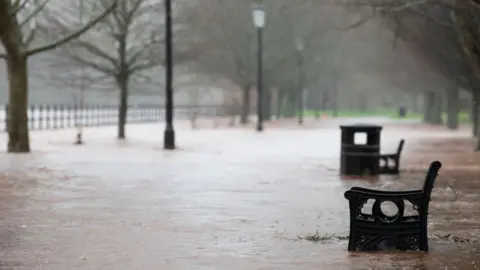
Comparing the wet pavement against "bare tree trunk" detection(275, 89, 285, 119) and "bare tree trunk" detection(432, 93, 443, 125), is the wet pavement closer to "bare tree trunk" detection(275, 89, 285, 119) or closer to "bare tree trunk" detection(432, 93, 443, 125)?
"bare tree trunk" detection(432, 93, 443, 125)

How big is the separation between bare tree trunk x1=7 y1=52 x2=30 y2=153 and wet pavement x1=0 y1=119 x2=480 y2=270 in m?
1.74

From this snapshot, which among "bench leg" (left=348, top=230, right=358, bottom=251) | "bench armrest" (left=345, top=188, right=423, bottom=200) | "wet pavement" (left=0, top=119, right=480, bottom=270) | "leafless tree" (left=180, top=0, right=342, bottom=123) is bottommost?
"wet pavement" (left=0, top=119, right=480, bottom=270)

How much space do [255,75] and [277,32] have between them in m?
3.08

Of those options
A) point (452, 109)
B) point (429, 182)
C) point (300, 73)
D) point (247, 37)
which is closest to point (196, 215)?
point (429, 182)

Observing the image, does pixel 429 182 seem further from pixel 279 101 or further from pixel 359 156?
pixel 279 101

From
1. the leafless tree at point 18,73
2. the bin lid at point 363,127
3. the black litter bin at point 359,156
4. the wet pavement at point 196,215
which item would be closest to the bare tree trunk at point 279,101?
the leafless tree at point 18,73

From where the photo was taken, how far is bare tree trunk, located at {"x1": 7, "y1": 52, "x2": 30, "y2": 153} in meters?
22.6

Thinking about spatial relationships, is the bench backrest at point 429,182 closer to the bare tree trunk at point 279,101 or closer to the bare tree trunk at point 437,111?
the bare tree trunk at point 437,111

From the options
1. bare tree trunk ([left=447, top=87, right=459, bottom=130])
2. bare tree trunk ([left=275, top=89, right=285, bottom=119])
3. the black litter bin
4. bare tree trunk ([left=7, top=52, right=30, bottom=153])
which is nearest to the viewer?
the black litter bin

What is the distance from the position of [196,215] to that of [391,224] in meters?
3.25

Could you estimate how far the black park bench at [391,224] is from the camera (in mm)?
8102

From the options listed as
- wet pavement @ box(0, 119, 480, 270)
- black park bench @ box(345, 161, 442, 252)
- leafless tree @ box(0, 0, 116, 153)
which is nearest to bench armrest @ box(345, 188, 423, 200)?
black park bench @ box(345, 161, 442, 252)

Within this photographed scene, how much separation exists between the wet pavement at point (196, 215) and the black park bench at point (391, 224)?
0.21 meters

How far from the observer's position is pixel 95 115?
50.1 meters
